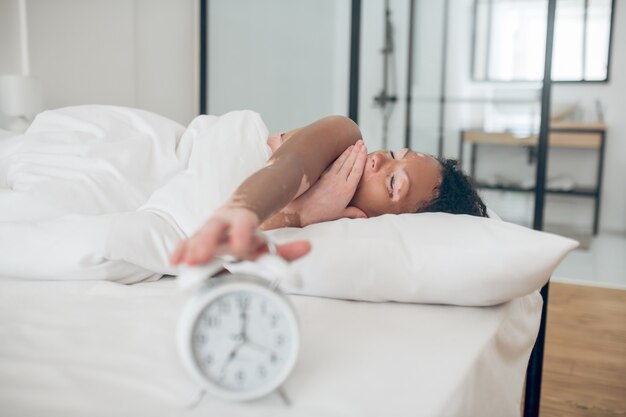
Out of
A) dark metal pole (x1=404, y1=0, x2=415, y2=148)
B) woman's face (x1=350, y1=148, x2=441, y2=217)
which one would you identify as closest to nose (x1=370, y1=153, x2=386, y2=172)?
woman's face (x1=350, y1=148, x2=441, y2=217)

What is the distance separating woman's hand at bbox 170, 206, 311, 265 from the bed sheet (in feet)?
0.53

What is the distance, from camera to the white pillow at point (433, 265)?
0.99 m

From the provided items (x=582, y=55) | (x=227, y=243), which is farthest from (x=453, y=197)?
(x=582, y=55)

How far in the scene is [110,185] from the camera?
4.54 ft

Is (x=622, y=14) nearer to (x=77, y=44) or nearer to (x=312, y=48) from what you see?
(x=312, y=48)

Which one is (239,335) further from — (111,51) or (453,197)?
(111,51)

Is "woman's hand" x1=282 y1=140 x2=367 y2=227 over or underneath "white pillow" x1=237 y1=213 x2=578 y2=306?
over

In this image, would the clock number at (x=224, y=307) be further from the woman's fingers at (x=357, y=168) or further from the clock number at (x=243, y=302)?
the woman's fingers at (x=357, y=168)

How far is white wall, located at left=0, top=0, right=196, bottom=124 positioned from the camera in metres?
3.02

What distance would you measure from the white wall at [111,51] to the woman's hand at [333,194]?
7.61ft

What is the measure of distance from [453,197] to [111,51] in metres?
2.73

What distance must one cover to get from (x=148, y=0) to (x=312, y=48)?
3.62ft

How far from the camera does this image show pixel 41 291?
1026 mm

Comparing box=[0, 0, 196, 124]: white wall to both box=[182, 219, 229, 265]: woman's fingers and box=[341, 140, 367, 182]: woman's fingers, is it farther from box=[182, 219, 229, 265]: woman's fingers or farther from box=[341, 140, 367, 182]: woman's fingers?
box=[182, 219, 229, 265]: woman's fingers
